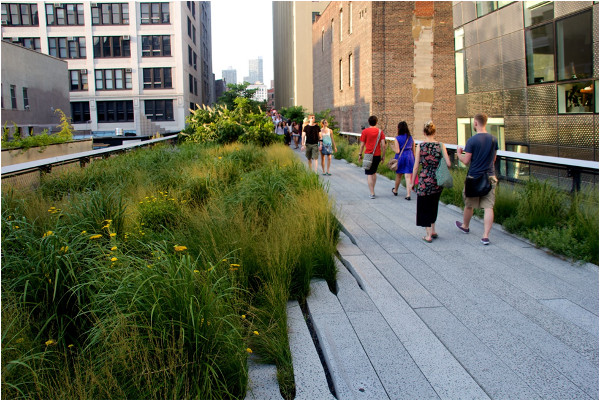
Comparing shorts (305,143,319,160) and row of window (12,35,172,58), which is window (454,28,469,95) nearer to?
shorts (305,143,319,160)

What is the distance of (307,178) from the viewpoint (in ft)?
33.4

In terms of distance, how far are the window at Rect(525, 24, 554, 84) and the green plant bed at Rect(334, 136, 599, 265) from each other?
29.0 ft

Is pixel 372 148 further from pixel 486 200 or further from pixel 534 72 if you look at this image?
pixel 534 72

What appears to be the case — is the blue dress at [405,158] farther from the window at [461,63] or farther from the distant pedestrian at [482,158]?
the window at [461,63]

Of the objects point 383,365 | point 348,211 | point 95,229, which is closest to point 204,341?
point 383,365

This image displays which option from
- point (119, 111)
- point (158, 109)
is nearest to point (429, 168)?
point (158, 109)

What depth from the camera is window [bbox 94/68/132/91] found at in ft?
201

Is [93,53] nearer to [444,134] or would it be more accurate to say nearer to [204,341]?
[444,134]

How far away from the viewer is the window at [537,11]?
17.6m


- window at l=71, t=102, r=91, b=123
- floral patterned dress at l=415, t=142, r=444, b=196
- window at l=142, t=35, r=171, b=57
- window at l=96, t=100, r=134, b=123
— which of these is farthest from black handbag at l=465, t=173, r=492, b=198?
window at l=71, t=102, r=91, b=123

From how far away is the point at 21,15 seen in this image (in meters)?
60.2

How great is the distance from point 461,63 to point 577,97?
28.7 feet

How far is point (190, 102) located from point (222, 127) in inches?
1811

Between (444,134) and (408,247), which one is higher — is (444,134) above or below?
above
